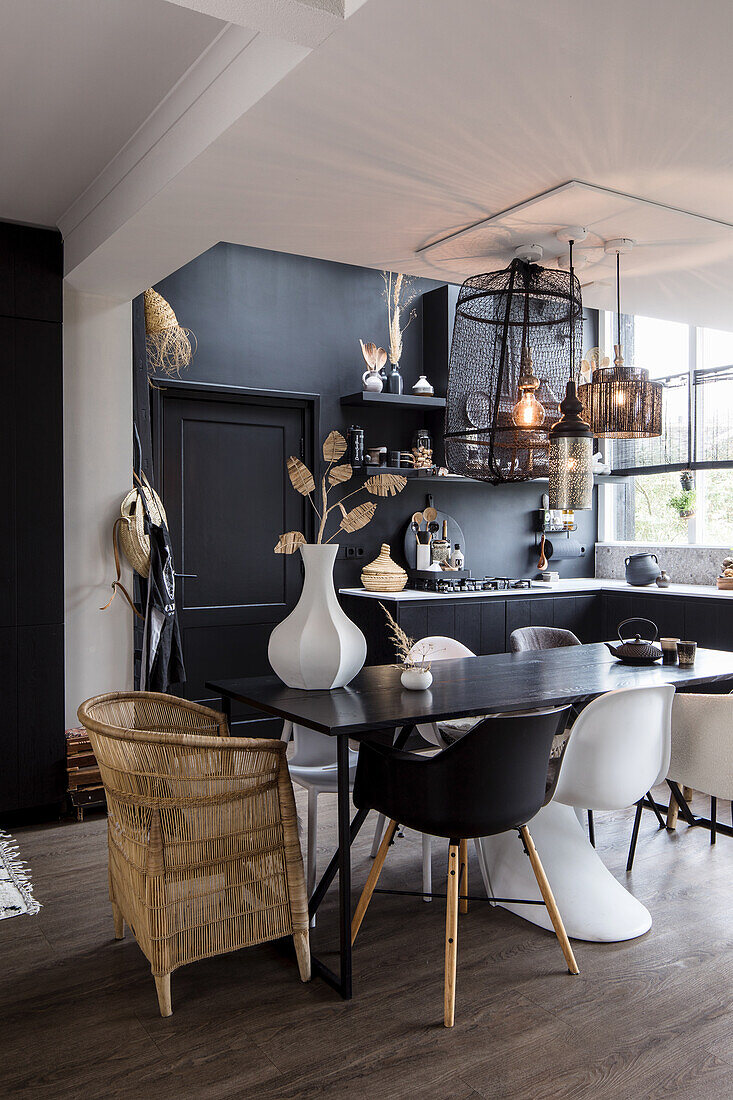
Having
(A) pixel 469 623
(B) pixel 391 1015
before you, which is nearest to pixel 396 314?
(A) pixel 469 623

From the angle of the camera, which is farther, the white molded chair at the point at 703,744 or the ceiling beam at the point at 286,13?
the white molded chair at the point at 703,744

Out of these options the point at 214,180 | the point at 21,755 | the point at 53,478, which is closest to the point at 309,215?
the point at 214,180

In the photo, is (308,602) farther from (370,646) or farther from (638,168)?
(370,646)

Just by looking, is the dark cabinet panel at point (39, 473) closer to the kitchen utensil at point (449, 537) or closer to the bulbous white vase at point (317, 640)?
the bulbous white vase at point (317, 640)

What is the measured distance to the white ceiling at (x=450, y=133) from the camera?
1.99 metres

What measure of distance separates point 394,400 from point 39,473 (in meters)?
2.57

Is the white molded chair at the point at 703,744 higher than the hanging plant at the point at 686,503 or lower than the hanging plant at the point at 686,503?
lower

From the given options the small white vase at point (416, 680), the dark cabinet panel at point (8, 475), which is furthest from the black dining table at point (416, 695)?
the dark cabinet panel at point (8, 475)

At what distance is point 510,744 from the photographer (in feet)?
7.92

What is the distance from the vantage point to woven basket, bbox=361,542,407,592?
568 centimetres

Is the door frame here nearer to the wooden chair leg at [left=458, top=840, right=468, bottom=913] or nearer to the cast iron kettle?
the cast iron kettle

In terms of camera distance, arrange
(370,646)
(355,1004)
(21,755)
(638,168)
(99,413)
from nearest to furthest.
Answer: (355,1004)
(638,168)
(21,755)
(99,413)
(370,646)

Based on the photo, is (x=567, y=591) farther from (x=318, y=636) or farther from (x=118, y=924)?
(x=118, y=924)

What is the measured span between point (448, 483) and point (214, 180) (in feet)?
12.5
